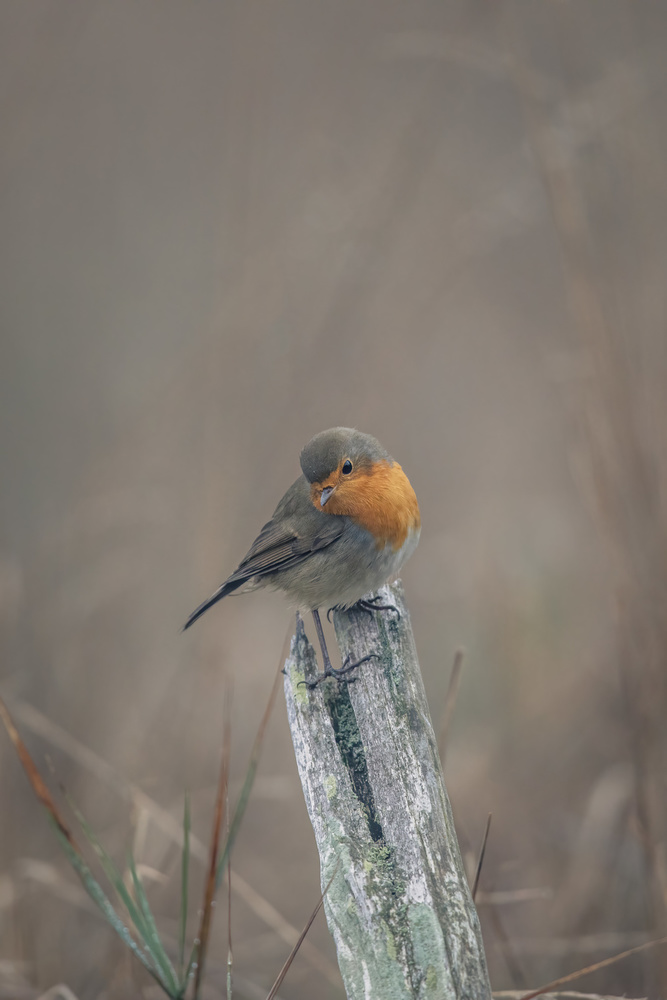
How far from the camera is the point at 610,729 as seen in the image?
3.63 metres

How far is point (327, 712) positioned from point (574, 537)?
137 inches

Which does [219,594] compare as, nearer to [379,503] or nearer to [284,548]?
[284,548]

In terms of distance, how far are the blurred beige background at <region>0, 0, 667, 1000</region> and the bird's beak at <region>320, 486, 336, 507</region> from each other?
0.70m

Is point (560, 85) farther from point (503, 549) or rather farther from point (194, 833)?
point (194, 833)

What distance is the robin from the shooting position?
8.68ft

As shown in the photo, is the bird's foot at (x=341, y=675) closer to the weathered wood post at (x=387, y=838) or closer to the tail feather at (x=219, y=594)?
the weathered wood post at (x=387, y=838)

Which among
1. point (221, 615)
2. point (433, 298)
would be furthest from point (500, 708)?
point (433, 298)

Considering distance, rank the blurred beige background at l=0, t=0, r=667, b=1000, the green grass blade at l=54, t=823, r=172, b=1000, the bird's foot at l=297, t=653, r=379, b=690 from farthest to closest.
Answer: the blurred beige background at l=0, t=0, r=667, b=1000, the bird's foot at l=297, t=653, r=379, b=690, the green grass blade at l=54, t=823, r=172, b=1000

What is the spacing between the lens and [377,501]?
8.88 ft

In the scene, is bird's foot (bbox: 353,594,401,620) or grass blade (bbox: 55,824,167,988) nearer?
grass blade (bbox: 55,824,167,988)

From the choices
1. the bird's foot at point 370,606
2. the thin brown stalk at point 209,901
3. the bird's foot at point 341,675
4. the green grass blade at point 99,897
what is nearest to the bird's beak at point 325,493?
the bird's foot at point 370,606

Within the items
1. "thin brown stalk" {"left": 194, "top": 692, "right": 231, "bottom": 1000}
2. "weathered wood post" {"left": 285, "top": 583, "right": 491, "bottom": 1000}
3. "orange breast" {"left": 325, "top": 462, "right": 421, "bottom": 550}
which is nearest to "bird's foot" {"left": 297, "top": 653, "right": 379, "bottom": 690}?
"weathered wood post" {"left": 285, "top": 583, "right": 491, "bottom": 1000}

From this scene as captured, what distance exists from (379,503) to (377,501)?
1 cm

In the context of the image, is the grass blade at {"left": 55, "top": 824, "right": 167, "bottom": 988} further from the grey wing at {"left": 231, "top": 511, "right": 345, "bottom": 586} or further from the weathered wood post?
the grey wing at {"left": 231, "top": 511, "right": 345, "bottom": 586}
